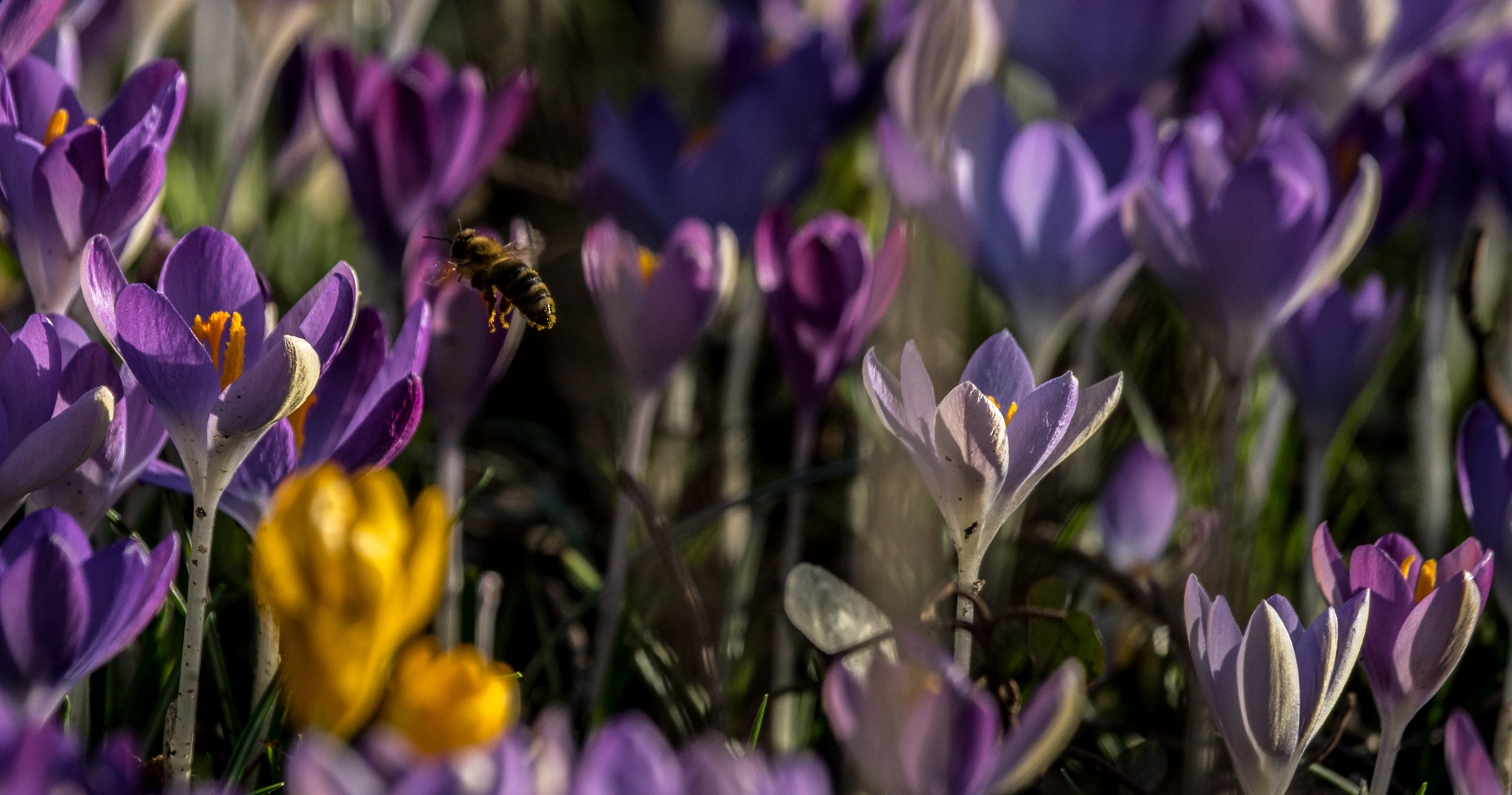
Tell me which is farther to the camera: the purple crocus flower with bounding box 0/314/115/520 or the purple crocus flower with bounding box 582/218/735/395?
the purple crocus flower with bounding box 582/218/735/395

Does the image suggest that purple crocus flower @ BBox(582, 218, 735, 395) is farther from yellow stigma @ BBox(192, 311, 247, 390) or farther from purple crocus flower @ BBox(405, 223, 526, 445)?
yellow stigma @ BBox(192, 311, 247, 390)

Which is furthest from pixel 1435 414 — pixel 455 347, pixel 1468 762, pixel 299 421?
pixel 299 421

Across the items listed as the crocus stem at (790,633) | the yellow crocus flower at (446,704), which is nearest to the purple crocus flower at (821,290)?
the crocus stem at (790,633)

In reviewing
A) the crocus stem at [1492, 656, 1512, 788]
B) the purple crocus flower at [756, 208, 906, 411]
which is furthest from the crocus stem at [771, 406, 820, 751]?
the crocus stem at [1492, 656, 1512, 788]

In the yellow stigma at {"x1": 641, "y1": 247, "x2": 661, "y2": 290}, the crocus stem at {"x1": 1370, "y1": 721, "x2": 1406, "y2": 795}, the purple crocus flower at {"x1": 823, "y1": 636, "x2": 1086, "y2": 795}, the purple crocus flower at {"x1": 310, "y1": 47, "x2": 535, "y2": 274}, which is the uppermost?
the purple crocus flower at {"x1": 310, "y1": 47, "x2": 535, "y2": 274}

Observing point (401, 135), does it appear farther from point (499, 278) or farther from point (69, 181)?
point (69, 181)

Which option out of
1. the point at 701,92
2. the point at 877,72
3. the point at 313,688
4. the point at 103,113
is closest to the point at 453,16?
the point at 701,92

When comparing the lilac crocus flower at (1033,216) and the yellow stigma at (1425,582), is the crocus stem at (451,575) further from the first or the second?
the yellow stigma at (1425,582)
